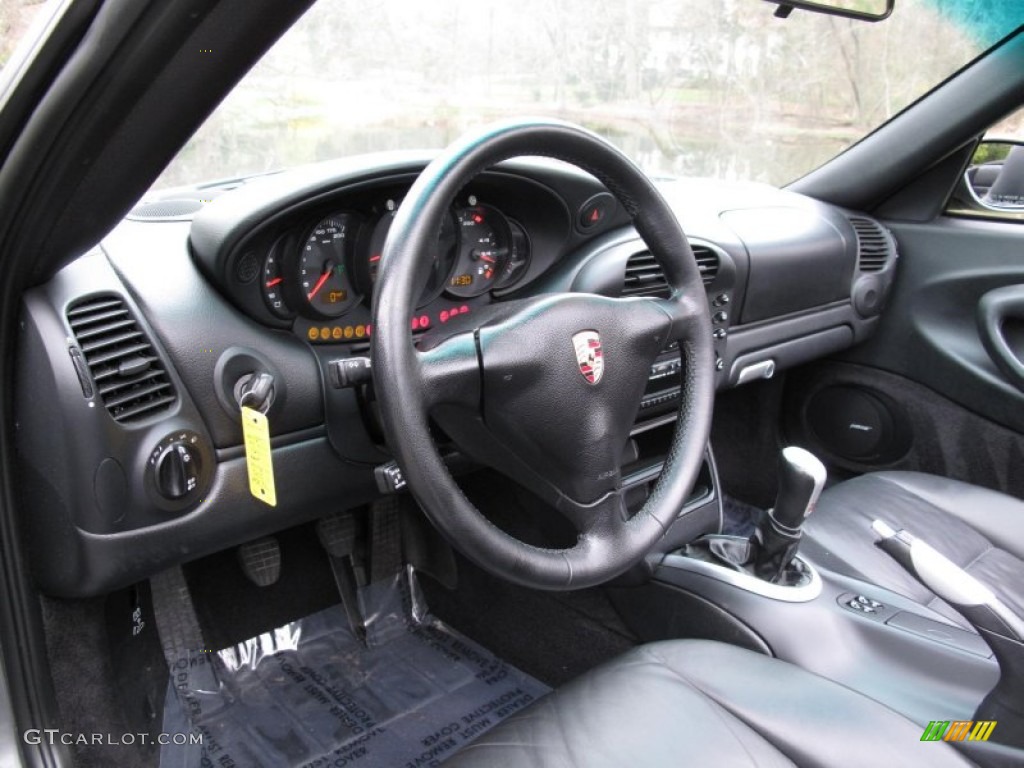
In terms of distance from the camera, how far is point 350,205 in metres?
1.46

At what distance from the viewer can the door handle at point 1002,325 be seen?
7.52ft

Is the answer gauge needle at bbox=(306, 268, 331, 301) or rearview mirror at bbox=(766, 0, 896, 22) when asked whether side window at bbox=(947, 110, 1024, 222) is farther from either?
gauge needle at bbox=(306, 268, 331, 301)

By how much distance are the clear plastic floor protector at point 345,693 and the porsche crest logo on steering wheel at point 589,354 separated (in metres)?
1.02

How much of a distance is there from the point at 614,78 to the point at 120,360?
1281 millimetres

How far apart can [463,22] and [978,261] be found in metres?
1.55

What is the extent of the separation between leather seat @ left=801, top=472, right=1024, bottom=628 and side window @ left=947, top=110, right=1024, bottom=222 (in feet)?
2.86

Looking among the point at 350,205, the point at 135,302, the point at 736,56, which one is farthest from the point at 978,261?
the point at 135,302

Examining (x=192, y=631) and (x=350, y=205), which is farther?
(x=192, y=631)

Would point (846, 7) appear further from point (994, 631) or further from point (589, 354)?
point (994, 631)

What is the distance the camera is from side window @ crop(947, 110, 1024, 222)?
239cm

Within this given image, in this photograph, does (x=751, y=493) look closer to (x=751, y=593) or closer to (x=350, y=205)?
(x=751, y=593)

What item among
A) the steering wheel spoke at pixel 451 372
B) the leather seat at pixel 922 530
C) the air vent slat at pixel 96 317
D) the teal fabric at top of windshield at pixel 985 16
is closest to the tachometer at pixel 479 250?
the steering wheel spoke at pixel 451 372

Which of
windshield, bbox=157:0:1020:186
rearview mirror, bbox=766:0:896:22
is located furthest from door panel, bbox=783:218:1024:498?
rearview mirror, bbox=766:0:896:22

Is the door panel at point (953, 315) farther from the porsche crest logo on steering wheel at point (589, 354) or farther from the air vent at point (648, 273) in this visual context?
the porsche crest logo on steering wheel at point (589, 354)
